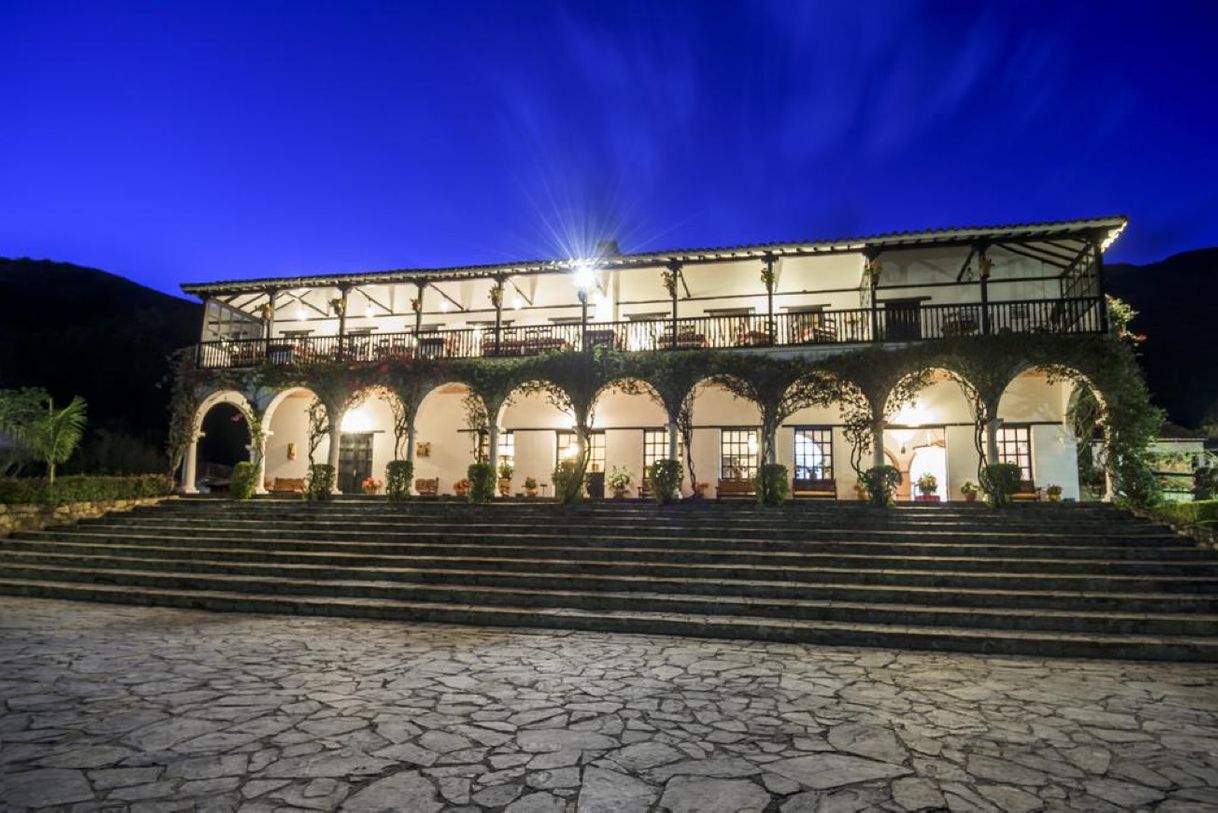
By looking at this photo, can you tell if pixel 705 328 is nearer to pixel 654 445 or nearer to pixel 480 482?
pixel 654 445

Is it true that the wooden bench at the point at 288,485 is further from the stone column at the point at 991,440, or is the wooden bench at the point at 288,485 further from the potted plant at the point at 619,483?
the stone column at the point at 991,440

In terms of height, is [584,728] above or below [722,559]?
below

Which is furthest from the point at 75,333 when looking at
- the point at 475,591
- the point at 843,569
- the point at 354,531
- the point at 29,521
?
the point at 843,569

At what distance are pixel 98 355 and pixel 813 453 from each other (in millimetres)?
33757

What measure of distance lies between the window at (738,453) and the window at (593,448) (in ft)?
11.1

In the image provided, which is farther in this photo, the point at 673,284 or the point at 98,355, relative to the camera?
the point at 98,355

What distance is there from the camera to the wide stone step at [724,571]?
7.99m

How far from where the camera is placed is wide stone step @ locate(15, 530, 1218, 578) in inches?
336

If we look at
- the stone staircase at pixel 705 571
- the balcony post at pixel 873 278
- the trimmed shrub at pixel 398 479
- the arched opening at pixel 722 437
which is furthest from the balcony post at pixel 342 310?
the balcony post at pixel 873 278

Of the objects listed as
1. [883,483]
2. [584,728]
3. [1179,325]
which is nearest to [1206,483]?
[883,483]

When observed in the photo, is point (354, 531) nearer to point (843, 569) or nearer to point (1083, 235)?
point (843, 569)

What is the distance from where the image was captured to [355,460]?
65.0ft

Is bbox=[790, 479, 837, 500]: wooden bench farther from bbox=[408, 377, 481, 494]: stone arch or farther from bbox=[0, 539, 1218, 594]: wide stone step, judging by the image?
bbox=[408, 377, 481, 494]: stone arch

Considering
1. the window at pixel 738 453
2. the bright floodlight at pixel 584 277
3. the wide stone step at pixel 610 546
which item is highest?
the bright floodlight at pixel 584 277
